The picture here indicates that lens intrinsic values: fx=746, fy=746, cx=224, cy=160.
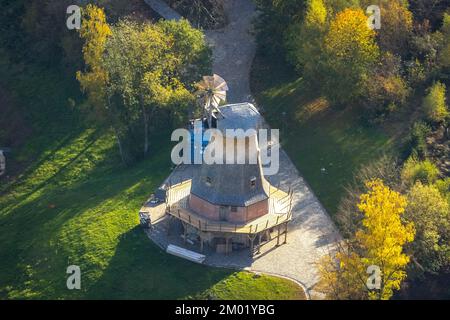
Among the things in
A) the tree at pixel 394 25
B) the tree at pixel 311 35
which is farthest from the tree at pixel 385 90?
the tree at pixel 311 35

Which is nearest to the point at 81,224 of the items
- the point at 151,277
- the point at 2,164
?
the point at 151,277

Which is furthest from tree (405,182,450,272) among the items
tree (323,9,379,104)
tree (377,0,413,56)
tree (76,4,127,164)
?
tree (76,4,127,164)

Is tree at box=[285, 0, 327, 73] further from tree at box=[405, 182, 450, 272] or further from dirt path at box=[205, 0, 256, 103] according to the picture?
tree at box=[405, 182, 450, 272]

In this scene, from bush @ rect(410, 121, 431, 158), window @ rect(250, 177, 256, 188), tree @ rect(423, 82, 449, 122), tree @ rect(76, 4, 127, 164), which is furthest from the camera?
tree @ rect(76, 4, 127, 164)

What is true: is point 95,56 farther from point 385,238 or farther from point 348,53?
point 385,238

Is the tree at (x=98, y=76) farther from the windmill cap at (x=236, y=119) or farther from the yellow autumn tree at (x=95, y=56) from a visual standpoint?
the windmill cap at (x=236, y=119)

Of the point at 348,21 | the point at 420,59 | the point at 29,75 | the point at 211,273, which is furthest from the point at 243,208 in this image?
the point at 29,75

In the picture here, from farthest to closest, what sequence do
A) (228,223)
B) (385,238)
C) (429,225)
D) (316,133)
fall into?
1. (316,133)
2. (228,223)
3. (429,225)
4. (385,238)
